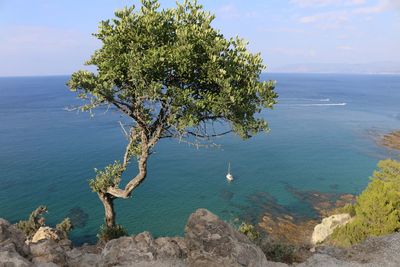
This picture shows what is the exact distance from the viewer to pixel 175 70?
16.5 metres

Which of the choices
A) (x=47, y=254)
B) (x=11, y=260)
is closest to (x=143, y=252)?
(x=47, y=254)

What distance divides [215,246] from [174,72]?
8635 millimetres

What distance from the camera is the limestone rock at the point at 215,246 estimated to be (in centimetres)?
1311

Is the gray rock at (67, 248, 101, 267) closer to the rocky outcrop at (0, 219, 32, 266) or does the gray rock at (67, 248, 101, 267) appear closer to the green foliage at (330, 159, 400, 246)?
the rocky outcrop at (0, 219, 32, 266)

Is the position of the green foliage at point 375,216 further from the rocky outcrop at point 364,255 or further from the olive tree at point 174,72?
the olive tree at point 174,72

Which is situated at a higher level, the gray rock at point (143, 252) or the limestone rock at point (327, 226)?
the gray rock at point (143, 252)

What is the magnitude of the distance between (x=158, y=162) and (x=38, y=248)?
74277 mm

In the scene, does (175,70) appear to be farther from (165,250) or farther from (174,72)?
(165,250)

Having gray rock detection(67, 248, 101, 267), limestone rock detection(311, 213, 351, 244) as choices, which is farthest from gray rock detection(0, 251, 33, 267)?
Answer: limestone rock detection(311, 213, 351, 244)

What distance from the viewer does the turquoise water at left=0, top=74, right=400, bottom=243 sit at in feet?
198

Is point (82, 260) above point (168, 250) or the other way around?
the other way around

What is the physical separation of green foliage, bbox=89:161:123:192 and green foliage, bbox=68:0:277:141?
157 inches

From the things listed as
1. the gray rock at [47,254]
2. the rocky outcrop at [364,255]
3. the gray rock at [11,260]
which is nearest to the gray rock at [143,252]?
the gray rock at [47,254]

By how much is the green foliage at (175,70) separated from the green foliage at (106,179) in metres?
3.99
